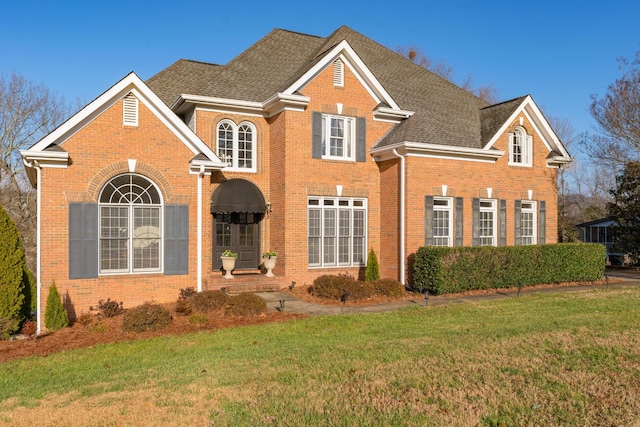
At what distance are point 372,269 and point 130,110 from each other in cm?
958

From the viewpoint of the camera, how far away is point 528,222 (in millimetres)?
21406

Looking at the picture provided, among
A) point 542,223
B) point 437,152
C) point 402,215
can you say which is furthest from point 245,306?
point 542,223

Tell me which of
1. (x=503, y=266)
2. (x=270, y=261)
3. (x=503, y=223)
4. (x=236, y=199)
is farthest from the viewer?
(x=503, y=223)

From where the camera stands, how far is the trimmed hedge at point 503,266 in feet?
54.2

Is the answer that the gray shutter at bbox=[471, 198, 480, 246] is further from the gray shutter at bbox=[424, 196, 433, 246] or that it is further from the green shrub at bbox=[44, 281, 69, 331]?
the green shrub at bbox=[44, 281, 69, 331]

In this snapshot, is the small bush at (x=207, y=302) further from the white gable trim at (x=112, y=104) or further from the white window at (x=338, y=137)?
the white window at (x=338, y=137)

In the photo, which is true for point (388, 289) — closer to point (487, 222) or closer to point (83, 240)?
point (487, 222)

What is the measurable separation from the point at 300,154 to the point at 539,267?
9580 millimetres

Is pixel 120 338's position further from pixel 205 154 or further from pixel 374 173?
pixel 374 173

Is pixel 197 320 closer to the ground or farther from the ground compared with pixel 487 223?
closer to the ground

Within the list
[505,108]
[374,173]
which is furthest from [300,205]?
[505,108]

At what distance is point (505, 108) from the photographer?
827 inches

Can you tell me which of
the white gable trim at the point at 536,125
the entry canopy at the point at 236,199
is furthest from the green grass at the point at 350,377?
the white gable trim at the point at 536,125

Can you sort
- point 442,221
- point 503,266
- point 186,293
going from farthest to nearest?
1. point 442,221
2. point 503,266
3. point 186,293
